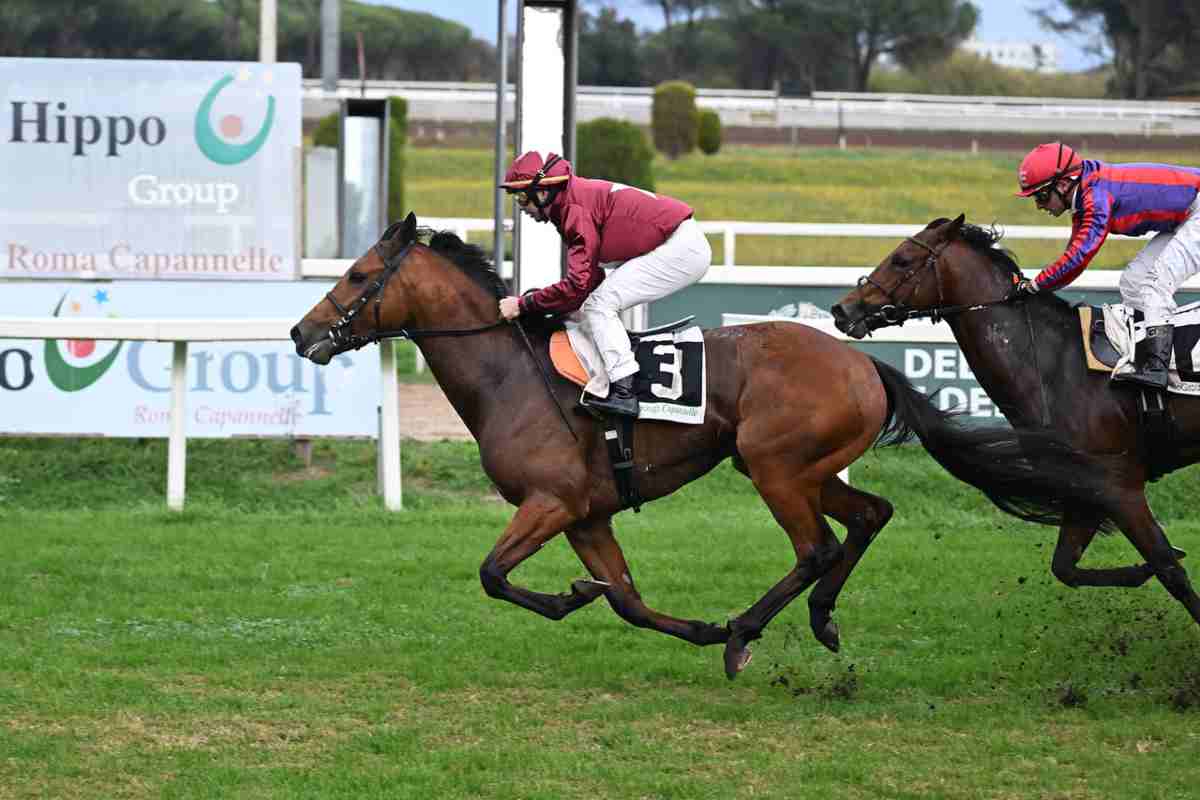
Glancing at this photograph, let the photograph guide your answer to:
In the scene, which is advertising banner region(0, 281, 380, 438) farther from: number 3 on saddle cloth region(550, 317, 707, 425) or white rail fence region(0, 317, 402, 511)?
number 3 on saddle cloth region(550, 317, 707, 425)

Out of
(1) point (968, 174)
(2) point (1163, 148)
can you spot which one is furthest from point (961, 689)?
(2) point (1163, 148)

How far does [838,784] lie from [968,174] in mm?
29260

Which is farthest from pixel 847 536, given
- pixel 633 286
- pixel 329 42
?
→ pixel 329 42

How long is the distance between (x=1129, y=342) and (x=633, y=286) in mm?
1808

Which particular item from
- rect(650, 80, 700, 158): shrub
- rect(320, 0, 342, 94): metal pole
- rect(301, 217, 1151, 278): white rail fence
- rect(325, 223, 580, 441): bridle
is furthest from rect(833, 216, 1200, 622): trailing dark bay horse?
rect(650, 80, 700, 158): shrub

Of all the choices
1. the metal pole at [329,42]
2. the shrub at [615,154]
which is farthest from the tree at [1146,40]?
the metal pole at [329,42]

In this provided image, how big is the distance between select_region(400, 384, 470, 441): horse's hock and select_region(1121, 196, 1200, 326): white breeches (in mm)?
5018

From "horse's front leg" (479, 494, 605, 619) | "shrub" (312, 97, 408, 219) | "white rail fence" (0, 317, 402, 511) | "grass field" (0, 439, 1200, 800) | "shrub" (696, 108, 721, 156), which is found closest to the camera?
"grass field" (0, 439, 1200, 800)

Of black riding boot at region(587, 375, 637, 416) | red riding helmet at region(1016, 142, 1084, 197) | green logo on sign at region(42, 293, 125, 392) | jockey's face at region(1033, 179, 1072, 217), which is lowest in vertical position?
green logo on sign at region(42, 293, 125, 392)

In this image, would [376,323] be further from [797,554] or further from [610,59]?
[610,59]

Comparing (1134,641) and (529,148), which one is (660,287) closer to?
(1134,641)

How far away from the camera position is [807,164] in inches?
1326

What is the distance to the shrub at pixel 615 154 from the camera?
1025 inches

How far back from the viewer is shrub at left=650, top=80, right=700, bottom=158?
3459 centimetres
